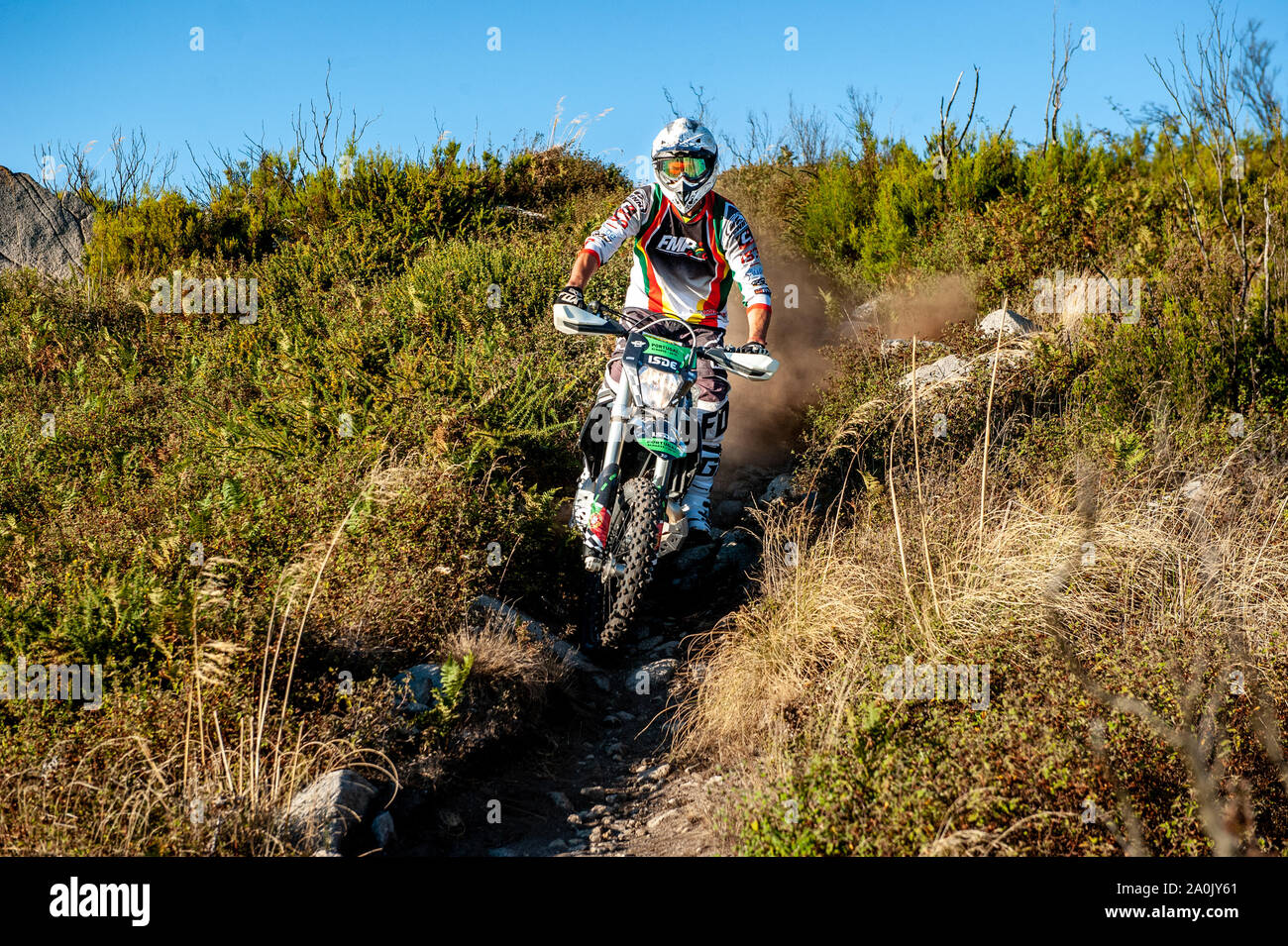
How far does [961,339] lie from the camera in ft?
28.6

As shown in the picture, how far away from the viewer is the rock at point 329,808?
3129 millimetres

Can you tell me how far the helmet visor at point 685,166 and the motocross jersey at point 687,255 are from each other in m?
0.23

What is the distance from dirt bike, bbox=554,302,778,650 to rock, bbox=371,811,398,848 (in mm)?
1820

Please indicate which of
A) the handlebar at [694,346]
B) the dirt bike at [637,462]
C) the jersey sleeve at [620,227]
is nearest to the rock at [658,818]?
the dirt bike at [637,462]

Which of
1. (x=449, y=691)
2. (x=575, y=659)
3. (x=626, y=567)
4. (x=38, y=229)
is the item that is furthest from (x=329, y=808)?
(x=38, y=229)

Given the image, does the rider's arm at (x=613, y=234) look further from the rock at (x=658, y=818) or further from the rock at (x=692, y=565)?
the rock at (x=658, y=818)

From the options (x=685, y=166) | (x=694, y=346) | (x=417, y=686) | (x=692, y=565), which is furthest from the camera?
(x=692, y=565)

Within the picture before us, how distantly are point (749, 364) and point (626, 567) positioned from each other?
4.05 feet

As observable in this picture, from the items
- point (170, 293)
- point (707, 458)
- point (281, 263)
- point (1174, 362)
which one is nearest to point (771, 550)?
point (707, 458)

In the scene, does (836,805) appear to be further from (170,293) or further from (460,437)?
(170,293)

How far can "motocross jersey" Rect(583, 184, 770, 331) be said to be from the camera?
564cm

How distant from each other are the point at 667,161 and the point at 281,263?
636 cm

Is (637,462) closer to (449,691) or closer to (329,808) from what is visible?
Answer: (449,691)

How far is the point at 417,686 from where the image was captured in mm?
4098
